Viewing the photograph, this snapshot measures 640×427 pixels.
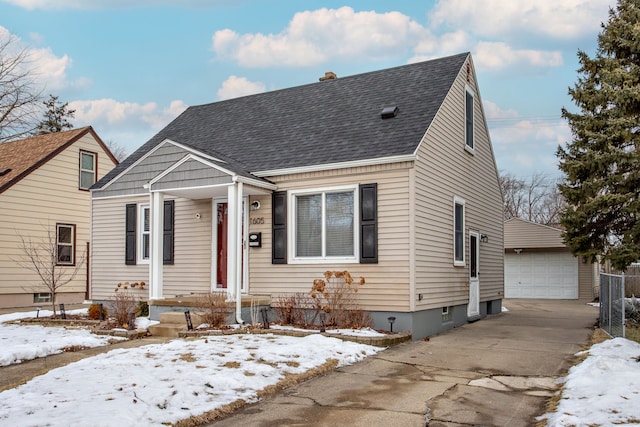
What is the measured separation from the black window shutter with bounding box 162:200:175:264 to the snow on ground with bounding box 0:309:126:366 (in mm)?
2832

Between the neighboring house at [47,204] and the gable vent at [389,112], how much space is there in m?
12.7

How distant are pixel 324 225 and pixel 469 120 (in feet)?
18.2

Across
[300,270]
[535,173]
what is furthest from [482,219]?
[535,173]

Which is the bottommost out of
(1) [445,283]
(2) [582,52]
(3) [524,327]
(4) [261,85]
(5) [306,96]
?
(3) [524,327]

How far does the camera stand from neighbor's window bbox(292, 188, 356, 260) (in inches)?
451

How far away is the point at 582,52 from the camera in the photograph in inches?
580

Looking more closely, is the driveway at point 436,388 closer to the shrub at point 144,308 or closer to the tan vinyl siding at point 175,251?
the tan vinyl siding at point 175,251

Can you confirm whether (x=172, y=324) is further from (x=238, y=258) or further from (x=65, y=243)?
(x=65, y=243)

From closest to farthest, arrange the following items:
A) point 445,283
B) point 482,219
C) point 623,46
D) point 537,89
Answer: point 445,283
point 623,46
point 482,219
point 537,89

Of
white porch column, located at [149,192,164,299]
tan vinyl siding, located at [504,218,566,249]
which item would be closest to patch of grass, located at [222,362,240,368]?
white porch column, located at [149,192,164,299]

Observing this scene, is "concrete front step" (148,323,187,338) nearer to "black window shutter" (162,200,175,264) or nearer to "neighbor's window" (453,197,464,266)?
"black window shutter" (162,200,175,264)

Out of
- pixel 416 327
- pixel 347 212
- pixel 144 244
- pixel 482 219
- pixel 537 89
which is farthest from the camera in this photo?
pixel 537 89

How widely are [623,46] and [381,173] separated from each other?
7.23 m

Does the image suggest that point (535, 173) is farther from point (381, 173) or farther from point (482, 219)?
point (381, 173)
